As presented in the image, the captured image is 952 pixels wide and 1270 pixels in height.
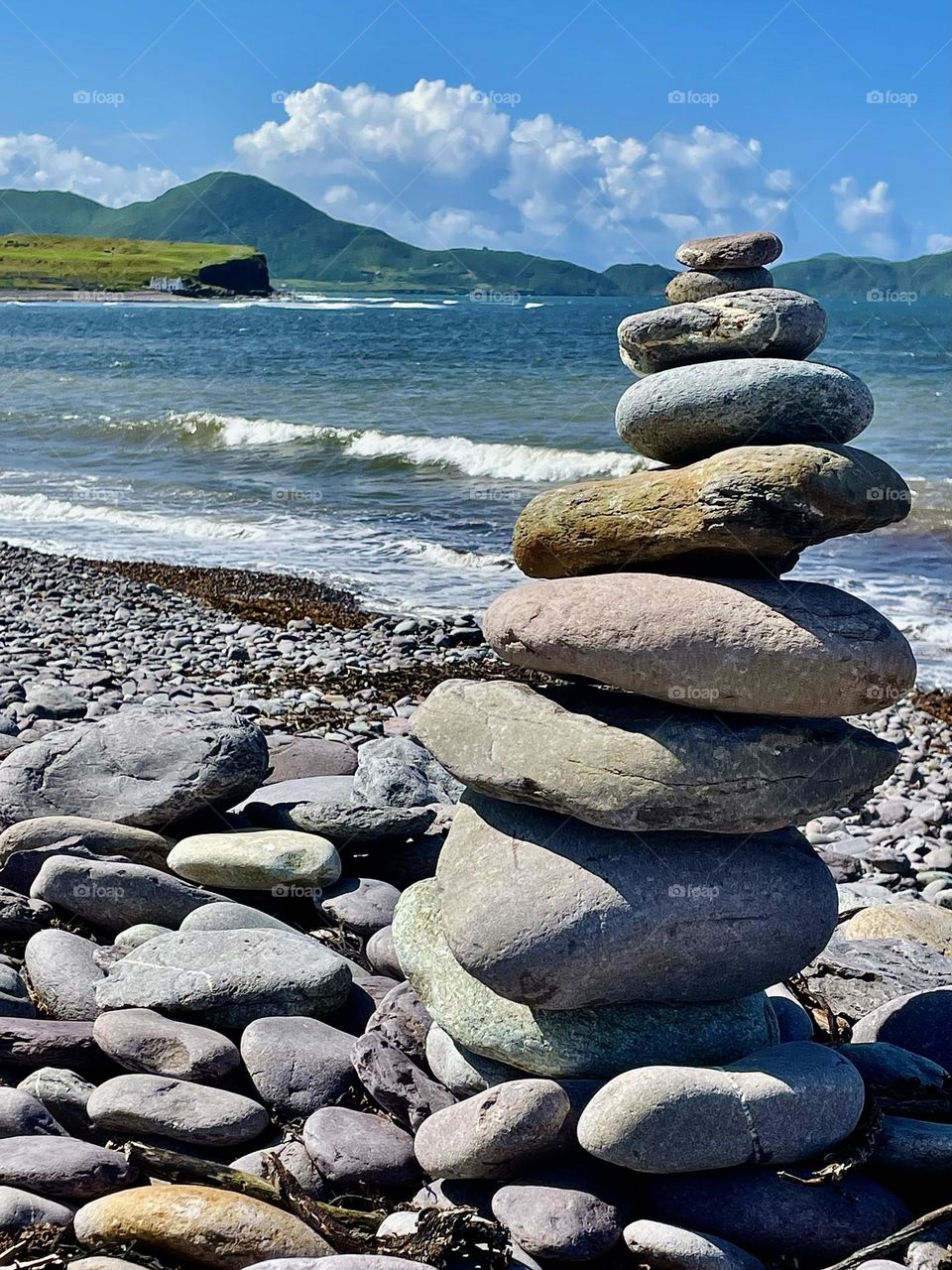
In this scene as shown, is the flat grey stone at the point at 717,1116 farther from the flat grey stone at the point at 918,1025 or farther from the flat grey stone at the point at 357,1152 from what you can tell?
the flat grey stone at the point at 918,1025

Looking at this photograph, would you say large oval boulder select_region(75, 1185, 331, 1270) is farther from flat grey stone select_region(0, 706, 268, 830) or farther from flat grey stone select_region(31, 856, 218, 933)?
flat grey stone select_region(0, 706, 268, 830)

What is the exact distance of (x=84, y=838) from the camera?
6562 millimetres

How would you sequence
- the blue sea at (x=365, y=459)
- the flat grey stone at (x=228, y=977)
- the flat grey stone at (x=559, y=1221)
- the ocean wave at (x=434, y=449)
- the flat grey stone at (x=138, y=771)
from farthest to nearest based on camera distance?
the ocean wave at (x=434, y=449) → the blue sea at (x=365, y=459) → the flat grey stone at (x=138, y=771) → the flat grey stone at (x=228, y=977) → the flat grey stone at (x=559, y=1221)

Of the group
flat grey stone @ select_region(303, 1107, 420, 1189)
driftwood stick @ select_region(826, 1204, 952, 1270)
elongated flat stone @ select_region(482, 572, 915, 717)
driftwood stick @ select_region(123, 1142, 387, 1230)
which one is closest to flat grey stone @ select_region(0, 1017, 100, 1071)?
driftwood stick @ select_region(123, 1142, 387, 1230)

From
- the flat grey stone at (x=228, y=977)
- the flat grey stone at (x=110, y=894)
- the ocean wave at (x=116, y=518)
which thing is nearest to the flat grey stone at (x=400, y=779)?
the flat grey stone at (x=110, y=894)

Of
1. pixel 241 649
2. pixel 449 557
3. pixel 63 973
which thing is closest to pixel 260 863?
pixel 63 973

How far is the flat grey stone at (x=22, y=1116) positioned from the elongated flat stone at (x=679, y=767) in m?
2.03

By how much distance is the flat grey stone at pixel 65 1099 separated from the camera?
4.64 metres

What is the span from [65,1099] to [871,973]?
3.74 metres

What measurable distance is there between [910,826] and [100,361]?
53017 millimetres

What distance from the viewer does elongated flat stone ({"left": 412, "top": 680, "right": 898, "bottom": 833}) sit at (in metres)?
4.59

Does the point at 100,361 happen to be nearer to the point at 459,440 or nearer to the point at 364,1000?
the point at 459,440

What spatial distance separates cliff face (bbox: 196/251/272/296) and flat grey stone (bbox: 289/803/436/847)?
482 feet

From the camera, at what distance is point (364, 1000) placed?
5.72 m
